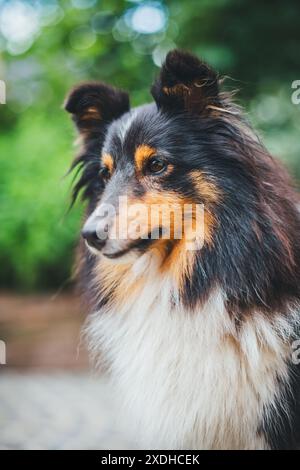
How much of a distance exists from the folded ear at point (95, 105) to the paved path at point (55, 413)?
1831 millimetres

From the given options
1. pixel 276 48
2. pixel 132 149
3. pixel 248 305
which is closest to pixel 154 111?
pixel 132 149

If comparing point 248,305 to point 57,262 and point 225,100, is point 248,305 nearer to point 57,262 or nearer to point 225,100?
point 225,100

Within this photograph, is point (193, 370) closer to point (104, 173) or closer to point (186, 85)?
point (104, 173)

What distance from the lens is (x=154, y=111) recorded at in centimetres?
255

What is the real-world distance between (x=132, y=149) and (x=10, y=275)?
4316mm

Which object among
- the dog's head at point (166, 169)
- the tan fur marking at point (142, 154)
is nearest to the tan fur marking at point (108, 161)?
the dog's head at point (166, 169)

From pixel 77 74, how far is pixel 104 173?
3.71 m

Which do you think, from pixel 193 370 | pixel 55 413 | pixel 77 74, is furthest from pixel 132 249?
pixel 77 74

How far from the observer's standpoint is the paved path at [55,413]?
10.4 ft

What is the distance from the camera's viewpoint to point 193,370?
7.83 ft

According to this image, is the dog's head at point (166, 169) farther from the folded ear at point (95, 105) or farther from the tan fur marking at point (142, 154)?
the folded ear at point (95, 105)

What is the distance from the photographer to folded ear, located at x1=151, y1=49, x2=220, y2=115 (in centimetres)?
230

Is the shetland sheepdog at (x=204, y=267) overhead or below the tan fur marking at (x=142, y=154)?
below
